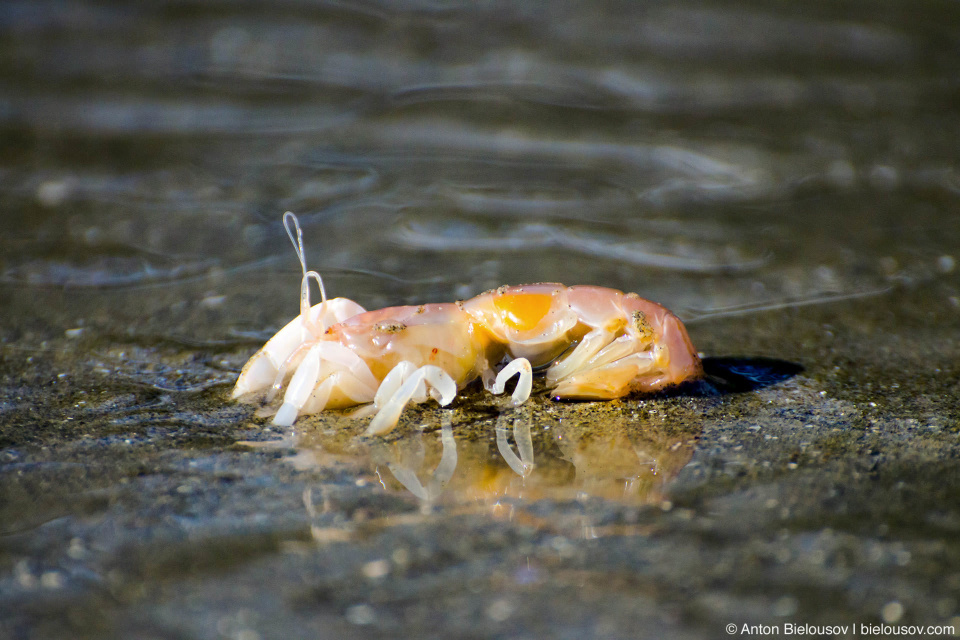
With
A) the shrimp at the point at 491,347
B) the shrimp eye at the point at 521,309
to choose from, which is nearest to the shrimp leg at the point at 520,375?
the shrimp at the point at 491,347

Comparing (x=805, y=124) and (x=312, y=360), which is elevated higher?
(x=805, y=124)

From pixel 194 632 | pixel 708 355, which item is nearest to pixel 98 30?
pixel 708 355

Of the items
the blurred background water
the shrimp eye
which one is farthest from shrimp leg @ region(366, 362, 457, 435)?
the blurred background water

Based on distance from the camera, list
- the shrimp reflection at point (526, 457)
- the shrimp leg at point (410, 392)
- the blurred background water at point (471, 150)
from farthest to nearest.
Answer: the blurred background water at point (471, 150) → the shrimp leg at point (410, 392) → the shrimp reflection at point (526, 457)

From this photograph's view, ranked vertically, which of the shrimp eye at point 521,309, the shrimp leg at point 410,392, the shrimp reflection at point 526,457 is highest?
the shrimp eye at point 521,309

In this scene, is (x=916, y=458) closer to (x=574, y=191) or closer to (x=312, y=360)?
(x=312, y=360)

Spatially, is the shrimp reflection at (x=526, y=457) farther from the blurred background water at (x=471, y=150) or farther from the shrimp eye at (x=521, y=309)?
the blurred background water at (x=471, y=150)

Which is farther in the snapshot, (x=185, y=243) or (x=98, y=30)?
(x=98, y=30)
